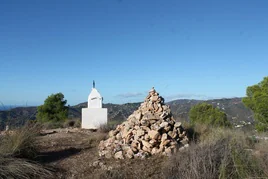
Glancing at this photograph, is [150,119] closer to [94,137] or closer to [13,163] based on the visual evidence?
[94,137]

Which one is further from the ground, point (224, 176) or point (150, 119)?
point (150, 119)

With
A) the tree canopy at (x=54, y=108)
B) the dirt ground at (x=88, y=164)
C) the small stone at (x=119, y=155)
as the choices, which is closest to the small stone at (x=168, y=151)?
the dirt ground at (x=88, y=164)

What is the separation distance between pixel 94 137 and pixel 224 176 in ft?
16.8

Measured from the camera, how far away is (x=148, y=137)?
6336 mm

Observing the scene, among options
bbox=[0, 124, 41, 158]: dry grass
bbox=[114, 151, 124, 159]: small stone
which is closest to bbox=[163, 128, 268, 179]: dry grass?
bbox=[114, 151, 124, 159]: small stone

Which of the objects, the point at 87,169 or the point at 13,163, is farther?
the point at 87,169

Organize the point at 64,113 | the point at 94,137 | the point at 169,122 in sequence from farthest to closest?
the point at 64,113
the point at 94,137
the point at 169,122

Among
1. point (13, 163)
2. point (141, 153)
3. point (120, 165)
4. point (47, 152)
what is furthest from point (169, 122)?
point (13, 163)

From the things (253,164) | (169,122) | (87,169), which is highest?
(169,122)

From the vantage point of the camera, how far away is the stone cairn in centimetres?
608

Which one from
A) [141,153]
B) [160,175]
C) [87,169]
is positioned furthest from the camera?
[141,153]

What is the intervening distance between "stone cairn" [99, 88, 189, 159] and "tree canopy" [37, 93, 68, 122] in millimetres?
11088

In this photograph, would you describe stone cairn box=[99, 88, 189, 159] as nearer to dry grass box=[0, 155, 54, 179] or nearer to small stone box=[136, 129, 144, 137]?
small stone box=[136, 129, 144, 137]

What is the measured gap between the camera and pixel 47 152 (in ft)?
22.1
